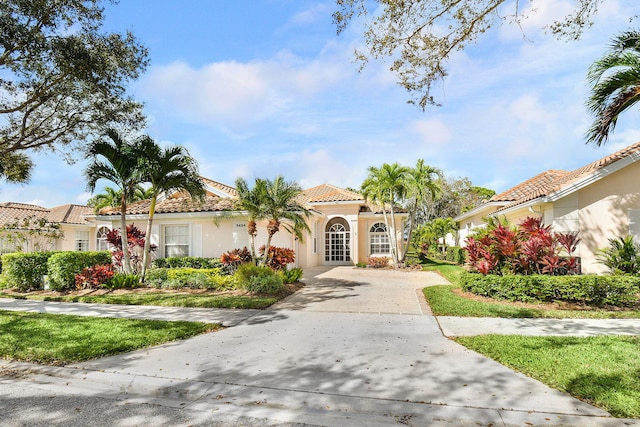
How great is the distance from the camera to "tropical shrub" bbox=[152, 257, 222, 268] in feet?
55.5

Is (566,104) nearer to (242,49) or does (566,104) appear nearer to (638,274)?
(638,274)

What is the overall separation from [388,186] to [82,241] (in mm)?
23910

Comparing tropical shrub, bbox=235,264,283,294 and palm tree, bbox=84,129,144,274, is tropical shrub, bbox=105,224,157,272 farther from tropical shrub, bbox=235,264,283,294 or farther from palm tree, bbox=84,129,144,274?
tropical shrub, bbox=235,264,283,294

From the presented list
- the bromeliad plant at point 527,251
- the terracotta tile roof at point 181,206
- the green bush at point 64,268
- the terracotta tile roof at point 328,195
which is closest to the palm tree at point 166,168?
the green bush at point 64,268

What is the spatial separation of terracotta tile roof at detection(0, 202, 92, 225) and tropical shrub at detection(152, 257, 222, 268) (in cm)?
1132

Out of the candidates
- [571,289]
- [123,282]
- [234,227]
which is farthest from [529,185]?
[123,282]

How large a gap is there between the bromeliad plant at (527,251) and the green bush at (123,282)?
1249 cm

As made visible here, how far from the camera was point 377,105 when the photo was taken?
1106 cm

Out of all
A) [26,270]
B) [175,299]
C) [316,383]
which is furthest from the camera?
[26,270]

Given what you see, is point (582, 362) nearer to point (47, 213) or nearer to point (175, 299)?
point (175, 299)

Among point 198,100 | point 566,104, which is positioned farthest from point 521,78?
point 198,100

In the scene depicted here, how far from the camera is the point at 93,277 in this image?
13695 mm

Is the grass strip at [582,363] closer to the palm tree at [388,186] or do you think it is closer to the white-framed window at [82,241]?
the palm tree at [388,186]

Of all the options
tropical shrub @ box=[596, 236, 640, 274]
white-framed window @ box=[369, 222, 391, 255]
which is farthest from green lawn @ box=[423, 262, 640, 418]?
white-framed window @ box=[369, 222, 391, 255]
